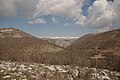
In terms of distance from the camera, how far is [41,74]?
83.3ft

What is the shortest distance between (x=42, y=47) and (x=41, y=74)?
13853 centimetres

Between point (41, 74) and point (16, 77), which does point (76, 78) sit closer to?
point (41, 74)

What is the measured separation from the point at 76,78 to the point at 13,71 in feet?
26.9

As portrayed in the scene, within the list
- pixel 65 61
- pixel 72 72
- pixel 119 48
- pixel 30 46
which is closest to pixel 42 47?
pixel 30 46

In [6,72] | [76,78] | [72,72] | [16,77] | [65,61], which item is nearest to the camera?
[16,77]

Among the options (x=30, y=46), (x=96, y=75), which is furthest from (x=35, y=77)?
(x=30, y=46)

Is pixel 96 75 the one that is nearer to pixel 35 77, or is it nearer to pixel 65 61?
pixel 35 77

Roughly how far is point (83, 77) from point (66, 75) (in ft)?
7.59

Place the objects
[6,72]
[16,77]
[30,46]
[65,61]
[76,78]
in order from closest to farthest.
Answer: [16,77] → [6,72] → [76,78] → [65,61] → [30,46]

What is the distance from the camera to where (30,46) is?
16138cm

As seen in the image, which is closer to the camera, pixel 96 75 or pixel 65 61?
pixel 96 75

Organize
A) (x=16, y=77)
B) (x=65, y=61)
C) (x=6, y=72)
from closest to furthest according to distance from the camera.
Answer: (x=16, y=77) → (x=6, y=72) → (x=65, y=61)

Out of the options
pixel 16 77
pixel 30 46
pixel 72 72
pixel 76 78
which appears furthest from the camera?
pixel 30 46

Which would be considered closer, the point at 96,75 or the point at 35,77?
the point at 35,77
